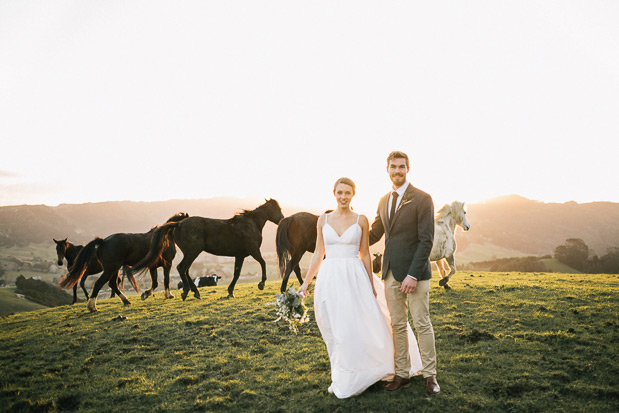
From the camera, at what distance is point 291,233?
38.1 feet

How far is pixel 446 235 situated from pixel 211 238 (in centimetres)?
843

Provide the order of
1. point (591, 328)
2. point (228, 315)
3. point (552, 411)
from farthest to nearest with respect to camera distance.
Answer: point (228, 315), point (591, 328), point (552, 411)

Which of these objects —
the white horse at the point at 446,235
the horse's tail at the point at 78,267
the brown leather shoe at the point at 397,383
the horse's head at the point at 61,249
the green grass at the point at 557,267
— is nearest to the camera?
the brown leather shoe at the point at 397,383

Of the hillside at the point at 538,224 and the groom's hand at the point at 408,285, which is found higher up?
the groom's hand at the point at 408,285

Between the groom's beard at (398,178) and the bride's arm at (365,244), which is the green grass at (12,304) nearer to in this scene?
the bride's arm at (365,244)

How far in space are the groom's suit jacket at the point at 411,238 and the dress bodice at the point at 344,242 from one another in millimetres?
429

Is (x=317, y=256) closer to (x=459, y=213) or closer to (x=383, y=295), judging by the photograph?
(x=383, y=295)

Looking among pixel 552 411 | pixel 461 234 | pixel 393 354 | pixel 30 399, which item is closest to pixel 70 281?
pixel 30 399

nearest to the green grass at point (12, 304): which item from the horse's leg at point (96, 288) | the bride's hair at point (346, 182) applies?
the horse's leg at point (96, 288)

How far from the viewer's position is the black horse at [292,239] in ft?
36.7

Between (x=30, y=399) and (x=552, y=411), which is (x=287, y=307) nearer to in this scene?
(x=552, y=411)

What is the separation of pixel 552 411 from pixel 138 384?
226 inches

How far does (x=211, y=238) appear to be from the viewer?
11.8 meters

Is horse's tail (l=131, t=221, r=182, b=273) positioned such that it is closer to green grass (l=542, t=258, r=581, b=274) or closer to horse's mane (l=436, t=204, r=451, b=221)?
horse's mane (l=436, t=204, r=451, b=221)
